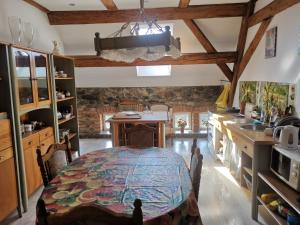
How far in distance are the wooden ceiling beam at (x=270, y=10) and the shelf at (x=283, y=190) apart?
2033 mm

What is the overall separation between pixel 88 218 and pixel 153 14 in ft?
12.8

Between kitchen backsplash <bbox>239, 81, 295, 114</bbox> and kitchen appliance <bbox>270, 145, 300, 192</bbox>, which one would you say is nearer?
kitchen appliance <bbox>270, 145, 300, 192</bbox>

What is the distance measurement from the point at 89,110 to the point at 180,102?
7.60 feet

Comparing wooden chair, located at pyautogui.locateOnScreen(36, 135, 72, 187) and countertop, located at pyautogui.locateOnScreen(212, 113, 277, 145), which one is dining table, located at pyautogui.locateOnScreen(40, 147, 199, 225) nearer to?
wooden chair, located at pyautogui.locateOnScreen(36, 135, 72, 187)

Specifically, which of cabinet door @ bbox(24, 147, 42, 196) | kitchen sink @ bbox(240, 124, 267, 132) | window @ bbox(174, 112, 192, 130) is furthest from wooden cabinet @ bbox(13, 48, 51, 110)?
window @ bbox(174, 112, 192, 130)

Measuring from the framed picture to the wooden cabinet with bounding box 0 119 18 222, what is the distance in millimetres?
3490

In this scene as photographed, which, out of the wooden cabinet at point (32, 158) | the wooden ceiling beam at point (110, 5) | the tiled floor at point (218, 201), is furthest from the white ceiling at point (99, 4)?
the tiled floor at point (218, 201)

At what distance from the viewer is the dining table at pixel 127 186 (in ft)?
5.18

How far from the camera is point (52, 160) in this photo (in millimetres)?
2289

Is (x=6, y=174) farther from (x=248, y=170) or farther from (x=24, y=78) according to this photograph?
(x=248, y=170)

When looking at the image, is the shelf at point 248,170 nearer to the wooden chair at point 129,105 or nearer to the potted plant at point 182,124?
the potted plant at point 182,124

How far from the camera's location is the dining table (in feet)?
5.18

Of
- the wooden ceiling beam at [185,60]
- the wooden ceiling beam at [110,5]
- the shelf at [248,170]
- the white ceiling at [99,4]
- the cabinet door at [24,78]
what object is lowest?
the shelf at [248,170]

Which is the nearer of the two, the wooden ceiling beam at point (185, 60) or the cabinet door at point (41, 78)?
the cabinet door at point (41, 78)
